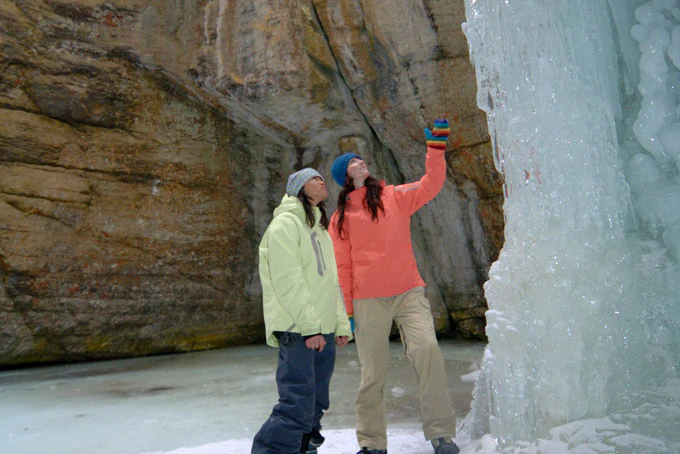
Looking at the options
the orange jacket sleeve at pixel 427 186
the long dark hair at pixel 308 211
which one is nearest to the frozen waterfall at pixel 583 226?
the orange jacket sleeve at pixel 427 186

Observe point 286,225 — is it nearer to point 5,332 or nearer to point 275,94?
point 275,94

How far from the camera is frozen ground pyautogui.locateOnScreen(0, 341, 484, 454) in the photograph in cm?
290

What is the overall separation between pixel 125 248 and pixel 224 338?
1.82 metres

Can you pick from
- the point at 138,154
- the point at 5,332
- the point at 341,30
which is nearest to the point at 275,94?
the point at 341,30

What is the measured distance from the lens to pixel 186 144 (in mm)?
7602

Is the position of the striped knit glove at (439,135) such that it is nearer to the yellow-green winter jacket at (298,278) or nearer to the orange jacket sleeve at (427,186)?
the orange jacket sleeve at (427,186)

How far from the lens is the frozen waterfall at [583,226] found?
6.82 ft

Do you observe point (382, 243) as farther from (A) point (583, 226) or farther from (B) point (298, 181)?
(A) point (583, 226)

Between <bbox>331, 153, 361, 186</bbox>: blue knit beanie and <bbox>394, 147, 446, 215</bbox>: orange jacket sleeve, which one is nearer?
<bbox>394, 147, 446, 215</bbox>: orange jacket sleeve

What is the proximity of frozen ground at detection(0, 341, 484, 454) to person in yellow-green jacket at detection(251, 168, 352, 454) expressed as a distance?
48cm

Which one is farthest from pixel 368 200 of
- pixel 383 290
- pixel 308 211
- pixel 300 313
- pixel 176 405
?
pixel 176 405

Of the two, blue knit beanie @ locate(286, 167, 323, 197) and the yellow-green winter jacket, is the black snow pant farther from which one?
blue knit beanie @ locate(286, 167, 323, 197)

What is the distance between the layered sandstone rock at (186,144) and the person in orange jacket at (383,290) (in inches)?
145

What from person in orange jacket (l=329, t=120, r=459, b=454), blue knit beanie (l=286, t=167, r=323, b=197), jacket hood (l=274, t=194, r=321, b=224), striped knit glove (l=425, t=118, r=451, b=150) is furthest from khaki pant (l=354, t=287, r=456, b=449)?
striped knit glove (l=425, t=118, r=451, b=150)
